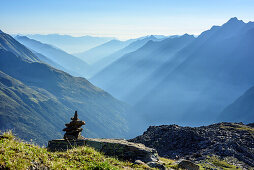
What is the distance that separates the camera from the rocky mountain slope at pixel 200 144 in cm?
3866

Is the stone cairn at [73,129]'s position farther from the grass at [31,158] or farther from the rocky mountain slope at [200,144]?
the rocky mountain slope at [200,144]

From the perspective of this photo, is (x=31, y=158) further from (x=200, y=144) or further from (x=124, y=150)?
(x=200, y=144)

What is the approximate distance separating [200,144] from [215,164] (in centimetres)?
1312

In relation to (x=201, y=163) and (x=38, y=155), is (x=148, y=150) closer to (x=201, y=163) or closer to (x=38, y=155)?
(x=38, y=155)

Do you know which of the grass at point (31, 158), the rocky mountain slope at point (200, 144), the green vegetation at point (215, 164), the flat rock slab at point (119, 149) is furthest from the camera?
the rocky mountain slope at point (200, 144)

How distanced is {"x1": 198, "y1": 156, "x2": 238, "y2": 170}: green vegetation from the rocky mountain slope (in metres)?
1.12

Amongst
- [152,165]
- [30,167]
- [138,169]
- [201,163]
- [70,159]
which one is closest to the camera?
[30,167]

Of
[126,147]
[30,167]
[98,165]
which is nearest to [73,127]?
[126,147]

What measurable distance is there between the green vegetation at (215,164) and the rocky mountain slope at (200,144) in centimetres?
112

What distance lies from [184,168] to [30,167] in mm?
18241

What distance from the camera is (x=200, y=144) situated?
46.2m

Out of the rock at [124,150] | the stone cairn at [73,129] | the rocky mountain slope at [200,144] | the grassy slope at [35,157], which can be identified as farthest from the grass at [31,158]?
the rocky mountain slope at [200,144]

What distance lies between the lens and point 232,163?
115 feet

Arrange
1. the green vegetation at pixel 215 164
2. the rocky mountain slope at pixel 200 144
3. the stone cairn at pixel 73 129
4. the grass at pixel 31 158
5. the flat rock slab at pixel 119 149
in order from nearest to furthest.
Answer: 1. the grass at pixel 31 158
2. the flat rock slab at pixel 119 149
3. the stone cairn at pixel 73 129
4. the green vegetation at pixel 215 164
5. the rocky mountain slope at pixel 200 144
